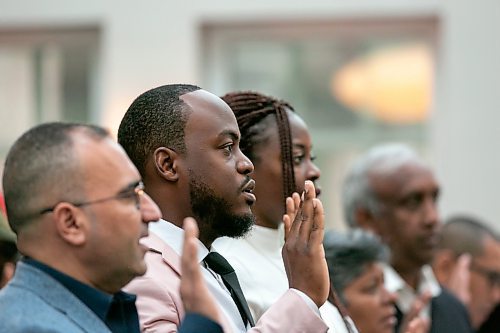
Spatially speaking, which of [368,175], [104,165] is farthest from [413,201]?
[104,165]

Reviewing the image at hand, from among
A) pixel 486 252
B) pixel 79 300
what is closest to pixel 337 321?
pixel 79 300

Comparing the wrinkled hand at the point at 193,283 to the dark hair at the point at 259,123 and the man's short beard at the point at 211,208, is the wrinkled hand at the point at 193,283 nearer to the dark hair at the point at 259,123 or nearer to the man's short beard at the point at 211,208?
the man's short beard at the point at 211,208

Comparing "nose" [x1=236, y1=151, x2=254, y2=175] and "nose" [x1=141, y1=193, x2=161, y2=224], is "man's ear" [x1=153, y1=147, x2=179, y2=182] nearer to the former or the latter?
"nose" [x1=236, y1=151, x2=254, y2=175]

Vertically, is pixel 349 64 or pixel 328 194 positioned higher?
pixel 349 64

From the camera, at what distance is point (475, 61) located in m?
6.22

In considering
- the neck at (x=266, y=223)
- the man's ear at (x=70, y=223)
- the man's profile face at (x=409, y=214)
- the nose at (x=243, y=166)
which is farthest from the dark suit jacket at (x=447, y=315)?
the man's ear at (x=70, y=223)

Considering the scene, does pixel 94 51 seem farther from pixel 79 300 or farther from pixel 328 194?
pixel 79 300

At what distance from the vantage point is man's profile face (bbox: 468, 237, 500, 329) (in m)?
5.06

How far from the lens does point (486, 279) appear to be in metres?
5.07

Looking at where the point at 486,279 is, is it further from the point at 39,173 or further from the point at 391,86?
the point at 39,173

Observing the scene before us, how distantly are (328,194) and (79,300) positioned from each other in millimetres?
4315

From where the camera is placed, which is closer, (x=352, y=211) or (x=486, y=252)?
(x=352, y=211)

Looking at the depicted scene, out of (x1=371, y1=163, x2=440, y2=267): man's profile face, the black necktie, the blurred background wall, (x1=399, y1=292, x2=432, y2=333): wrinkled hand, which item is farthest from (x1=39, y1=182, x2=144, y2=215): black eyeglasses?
the blurred background wall

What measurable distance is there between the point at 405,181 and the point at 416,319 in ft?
4.29
